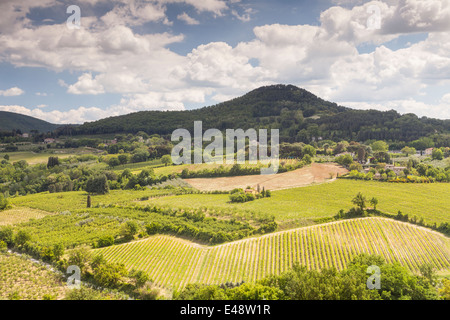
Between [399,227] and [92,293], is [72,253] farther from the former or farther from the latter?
[399,227]

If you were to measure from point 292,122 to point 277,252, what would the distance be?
12625cm

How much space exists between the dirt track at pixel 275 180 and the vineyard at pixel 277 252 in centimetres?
2663

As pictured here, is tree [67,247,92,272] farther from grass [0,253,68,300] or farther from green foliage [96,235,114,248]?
green foliage [96,235,114,248]

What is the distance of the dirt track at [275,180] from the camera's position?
67.2m

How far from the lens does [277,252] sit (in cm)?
3553

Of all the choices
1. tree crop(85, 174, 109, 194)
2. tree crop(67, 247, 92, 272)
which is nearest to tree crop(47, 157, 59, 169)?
tree crop(85, 174, 109, 194)

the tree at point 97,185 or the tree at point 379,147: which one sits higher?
the tree at point 379,147

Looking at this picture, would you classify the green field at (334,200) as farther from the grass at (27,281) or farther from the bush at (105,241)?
the grass at (27,281)

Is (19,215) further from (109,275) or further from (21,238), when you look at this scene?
(109,275)

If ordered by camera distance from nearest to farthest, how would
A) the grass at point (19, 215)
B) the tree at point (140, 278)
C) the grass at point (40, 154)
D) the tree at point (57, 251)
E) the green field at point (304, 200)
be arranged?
the tree at point (140, 278) < the tree at point (57, 251) < the green field at point (304, 200) < the grass at point (19, 215) < the grass at point (40, 154)

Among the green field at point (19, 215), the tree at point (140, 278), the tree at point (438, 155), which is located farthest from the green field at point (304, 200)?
the tree at point (438, 155)

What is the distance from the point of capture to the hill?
128 metres

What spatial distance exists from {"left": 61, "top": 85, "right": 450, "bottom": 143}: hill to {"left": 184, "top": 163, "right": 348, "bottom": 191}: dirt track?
54.5m
